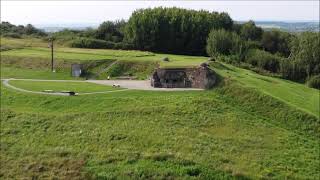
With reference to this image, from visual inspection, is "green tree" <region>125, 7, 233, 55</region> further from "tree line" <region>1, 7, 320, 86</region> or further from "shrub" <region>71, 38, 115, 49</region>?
"shrub" <region>71, 38, 115, 49</region>

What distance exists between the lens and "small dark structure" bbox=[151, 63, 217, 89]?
40312 mm

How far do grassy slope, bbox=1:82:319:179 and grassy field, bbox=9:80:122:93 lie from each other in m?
2.78

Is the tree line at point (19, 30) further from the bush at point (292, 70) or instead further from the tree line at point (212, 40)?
the bush at point (292, 70)

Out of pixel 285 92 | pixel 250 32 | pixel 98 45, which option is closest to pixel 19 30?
pixel 98 45

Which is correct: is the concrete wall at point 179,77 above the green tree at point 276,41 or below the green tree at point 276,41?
below

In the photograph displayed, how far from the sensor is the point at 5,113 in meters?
35.7

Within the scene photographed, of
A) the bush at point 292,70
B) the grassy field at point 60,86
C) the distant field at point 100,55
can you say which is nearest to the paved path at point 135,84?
the grassy field at point 60,86

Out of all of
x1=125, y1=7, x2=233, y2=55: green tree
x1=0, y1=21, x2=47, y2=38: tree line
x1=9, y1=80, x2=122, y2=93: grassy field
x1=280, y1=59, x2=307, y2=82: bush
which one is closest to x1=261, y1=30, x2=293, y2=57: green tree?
x1=125, y1=7, x2=233, y2=55: green tree

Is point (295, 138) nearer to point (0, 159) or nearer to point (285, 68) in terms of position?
point (0, 159)

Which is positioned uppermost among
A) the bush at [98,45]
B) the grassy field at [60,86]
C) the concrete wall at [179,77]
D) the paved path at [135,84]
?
the bush at [98,45]

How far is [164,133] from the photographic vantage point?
31.2 meters

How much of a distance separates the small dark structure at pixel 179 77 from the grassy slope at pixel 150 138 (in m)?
2.64

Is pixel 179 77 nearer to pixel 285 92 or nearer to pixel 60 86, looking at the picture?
pixel 285 92

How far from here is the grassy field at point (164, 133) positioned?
91.2 feet
